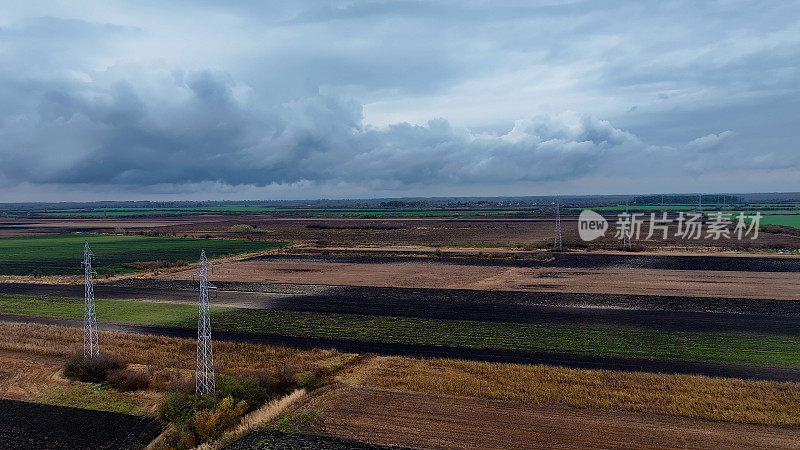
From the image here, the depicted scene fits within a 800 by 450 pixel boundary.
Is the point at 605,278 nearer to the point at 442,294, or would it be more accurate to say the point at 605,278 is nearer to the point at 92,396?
the point at 442,294

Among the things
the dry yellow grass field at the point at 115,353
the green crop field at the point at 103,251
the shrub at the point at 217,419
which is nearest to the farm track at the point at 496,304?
the dry yellow grass field at the point at 115,353

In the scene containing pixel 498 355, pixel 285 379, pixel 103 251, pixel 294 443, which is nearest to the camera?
pixel 294 443

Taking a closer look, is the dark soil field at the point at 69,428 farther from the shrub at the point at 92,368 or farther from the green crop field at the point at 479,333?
the green crop field at the point at 479,333

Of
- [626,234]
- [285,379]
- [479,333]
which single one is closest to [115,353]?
[285,379]

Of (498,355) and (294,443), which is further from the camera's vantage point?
(498,355)

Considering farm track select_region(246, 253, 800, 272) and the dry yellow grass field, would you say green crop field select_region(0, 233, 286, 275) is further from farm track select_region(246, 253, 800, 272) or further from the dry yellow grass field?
the dry yellow grass field

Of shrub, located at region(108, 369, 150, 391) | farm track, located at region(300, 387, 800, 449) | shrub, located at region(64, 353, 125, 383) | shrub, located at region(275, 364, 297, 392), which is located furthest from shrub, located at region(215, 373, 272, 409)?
shrub, located at region(64, 353, 125, 383)

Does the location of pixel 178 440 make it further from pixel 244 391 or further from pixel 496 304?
pixel 496 304
